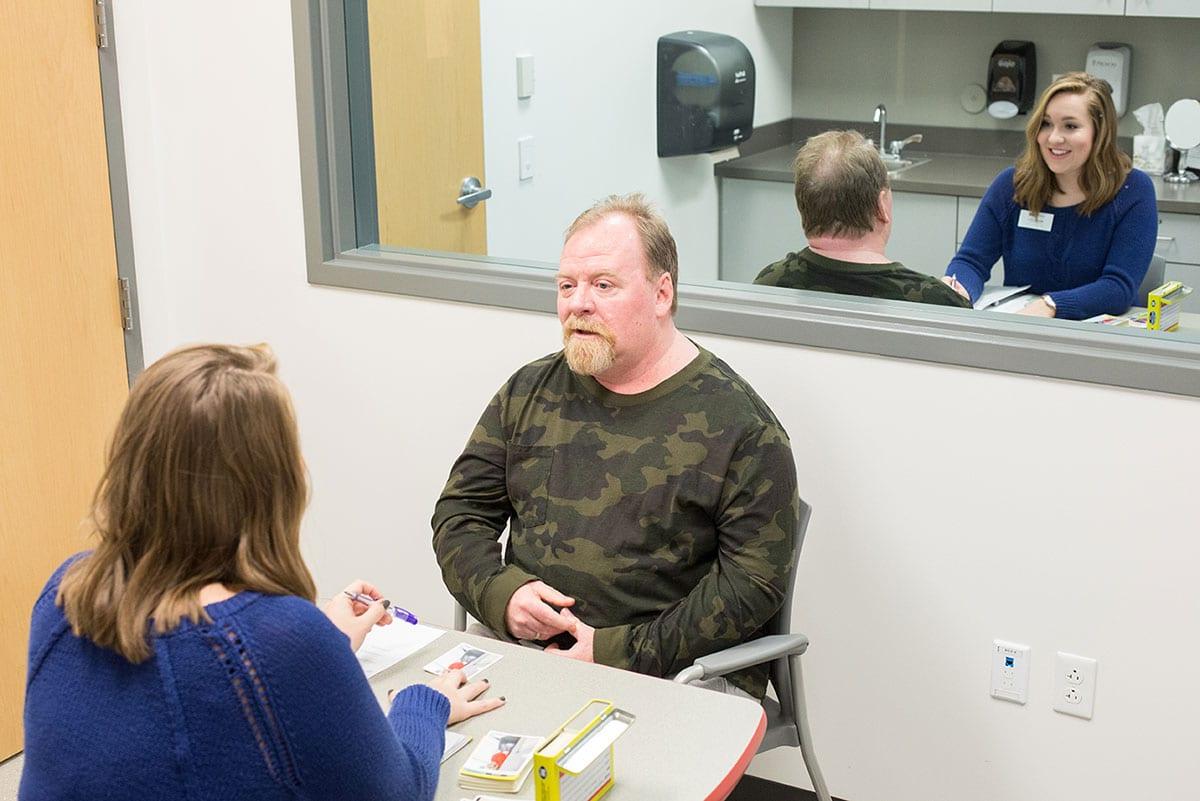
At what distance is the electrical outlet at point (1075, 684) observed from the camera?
7.47 ft

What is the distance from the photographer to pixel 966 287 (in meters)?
2.46

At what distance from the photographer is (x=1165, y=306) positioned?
7.54 ft

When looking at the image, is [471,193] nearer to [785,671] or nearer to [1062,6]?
[785,671]

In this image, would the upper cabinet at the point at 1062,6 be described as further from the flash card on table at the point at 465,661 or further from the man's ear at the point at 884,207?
the flash card on table at the point at 465,661

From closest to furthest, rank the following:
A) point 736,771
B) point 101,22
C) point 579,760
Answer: point 579,760 → point 736,771 → point 101,22

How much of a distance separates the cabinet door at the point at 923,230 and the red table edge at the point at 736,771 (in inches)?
44.3

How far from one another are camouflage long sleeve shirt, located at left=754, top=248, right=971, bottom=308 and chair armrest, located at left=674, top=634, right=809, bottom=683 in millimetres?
693

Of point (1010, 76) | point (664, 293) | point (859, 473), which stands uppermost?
point (1010, 76)

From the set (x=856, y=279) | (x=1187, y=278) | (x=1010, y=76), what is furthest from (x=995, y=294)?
(x=1010, y=76)

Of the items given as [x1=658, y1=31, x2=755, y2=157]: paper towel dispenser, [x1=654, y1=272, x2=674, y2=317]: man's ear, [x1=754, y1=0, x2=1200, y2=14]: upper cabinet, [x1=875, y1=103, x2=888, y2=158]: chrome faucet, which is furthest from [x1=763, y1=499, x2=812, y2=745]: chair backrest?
[x1=754, y1=0, x2=1200, y2=14]: upper cabinet

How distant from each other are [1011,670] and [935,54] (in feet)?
7.22

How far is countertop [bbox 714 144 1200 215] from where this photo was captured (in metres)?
2.92

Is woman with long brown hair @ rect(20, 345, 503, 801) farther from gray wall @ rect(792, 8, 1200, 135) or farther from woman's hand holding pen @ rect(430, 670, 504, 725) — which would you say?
gray wall @ rect(792, 8, 1200, 135)

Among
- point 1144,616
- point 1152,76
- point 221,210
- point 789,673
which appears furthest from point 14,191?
point 1152,76
